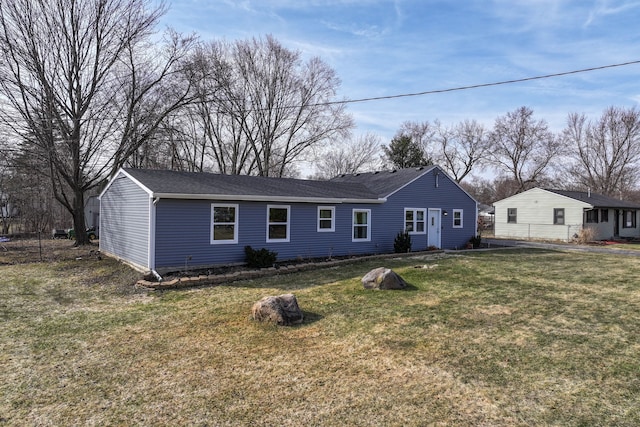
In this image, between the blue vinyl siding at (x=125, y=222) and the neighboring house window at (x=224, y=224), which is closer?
the blue vinyl siding at (x=125, y=222)

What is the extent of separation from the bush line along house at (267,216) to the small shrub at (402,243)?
1.08 ft

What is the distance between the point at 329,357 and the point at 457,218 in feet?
50.4

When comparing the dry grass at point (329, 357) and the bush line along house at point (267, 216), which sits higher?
the bush line along house at point (267, 216)

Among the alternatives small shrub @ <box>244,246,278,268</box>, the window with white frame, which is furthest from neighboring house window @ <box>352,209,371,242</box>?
the window with white frame

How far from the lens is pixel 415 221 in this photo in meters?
17.1

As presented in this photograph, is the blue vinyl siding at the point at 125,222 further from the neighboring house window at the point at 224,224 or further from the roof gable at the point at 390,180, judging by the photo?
the roof gable at the point at 390,180

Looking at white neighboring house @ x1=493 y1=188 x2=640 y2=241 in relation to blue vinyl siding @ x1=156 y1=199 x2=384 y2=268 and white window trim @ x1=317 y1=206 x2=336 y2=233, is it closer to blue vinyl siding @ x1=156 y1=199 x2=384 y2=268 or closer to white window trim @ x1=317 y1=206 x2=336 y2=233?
blue vinyl siding @ x1=156 y1=199 x2=384 y2=268

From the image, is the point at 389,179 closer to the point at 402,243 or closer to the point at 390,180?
the point at 390,180

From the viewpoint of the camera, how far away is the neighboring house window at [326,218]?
14164 millimetres

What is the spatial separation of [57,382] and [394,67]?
13932 millimetres

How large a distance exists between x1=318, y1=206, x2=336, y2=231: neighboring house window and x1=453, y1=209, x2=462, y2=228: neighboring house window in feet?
24.2

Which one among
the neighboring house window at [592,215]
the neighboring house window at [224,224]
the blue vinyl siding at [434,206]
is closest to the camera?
the neighboring house window at [224,224]

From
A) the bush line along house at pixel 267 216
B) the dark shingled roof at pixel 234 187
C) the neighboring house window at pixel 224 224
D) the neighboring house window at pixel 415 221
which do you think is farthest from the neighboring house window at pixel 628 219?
the neighboring house window at pixel 224 224

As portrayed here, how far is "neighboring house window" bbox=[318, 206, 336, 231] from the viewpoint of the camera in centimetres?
1416
